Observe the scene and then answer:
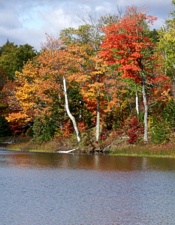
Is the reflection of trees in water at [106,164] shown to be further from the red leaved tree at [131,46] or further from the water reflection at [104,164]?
the red leaved tree at [131,46]

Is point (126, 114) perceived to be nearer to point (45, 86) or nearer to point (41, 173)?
point (45, 86)

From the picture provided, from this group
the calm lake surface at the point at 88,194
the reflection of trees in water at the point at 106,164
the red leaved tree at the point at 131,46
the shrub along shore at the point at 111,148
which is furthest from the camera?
the red leaved tree at the point at 131,46

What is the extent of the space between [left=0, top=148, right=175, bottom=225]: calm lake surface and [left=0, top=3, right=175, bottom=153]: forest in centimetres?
1136

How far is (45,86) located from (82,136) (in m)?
6.31

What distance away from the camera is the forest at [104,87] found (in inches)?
1663

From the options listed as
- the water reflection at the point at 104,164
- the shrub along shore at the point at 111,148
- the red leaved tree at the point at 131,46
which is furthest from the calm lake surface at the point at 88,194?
the red leaved tree at the point at 131,46

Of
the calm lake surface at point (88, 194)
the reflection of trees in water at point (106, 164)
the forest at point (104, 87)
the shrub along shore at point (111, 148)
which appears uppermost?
the forest at point (104, 87)

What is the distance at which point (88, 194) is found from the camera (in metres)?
21.1

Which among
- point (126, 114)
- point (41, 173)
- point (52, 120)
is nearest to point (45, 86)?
point (52, 120)

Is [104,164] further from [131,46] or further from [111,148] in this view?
[131,46]

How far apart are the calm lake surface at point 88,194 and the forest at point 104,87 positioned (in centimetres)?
1136

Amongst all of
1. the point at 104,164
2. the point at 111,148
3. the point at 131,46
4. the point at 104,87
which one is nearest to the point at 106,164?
the point at 104,164

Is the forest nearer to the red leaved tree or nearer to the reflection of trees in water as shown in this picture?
the red leaved tree

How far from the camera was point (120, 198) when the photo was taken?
2031 centimetres
